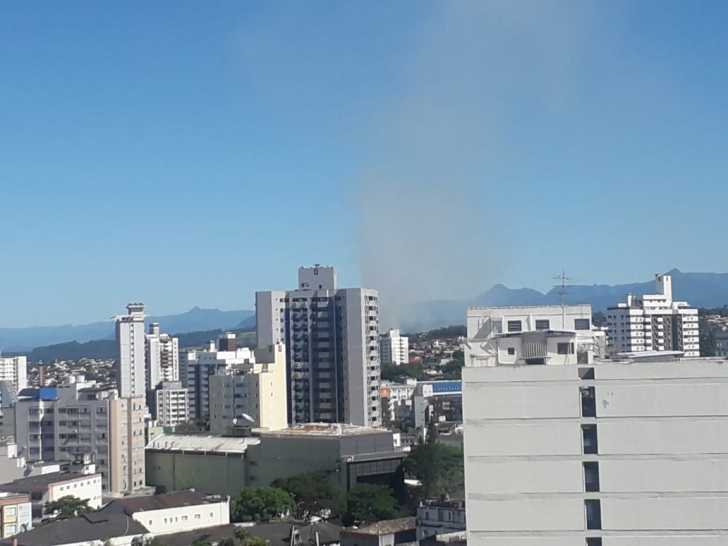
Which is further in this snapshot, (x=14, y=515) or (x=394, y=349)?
(x=394, y=349)

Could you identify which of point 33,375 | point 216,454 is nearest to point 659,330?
point 216,454

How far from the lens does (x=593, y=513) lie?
9773 mm

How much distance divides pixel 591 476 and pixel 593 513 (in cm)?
34

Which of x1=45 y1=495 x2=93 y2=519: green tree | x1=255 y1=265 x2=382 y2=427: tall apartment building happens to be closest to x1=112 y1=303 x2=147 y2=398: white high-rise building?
x1=255 y1=265 x2=382 y2=427: tall apartment building

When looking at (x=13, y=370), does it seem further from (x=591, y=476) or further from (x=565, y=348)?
(x=591, y=476)

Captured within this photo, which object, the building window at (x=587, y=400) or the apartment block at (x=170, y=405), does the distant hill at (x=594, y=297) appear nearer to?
the apartment block at (x=170, y=405)

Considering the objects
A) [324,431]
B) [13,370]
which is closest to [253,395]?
[324,431]

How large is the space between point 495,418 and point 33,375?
3096 inches

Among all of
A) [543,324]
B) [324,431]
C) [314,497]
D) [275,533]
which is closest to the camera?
[543,324]

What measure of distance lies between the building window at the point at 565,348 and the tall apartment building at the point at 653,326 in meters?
40.4

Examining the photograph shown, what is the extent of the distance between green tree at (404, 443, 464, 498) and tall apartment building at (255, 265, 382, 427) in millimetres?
9665

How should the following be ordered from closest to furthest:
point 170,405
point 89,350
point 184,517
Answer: point 184,517 → point 170,405 → point 89,350

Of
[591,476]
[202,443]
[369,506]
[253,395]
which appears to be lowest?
[369,506]

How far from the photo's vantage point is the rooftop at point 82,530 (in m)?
17.9
